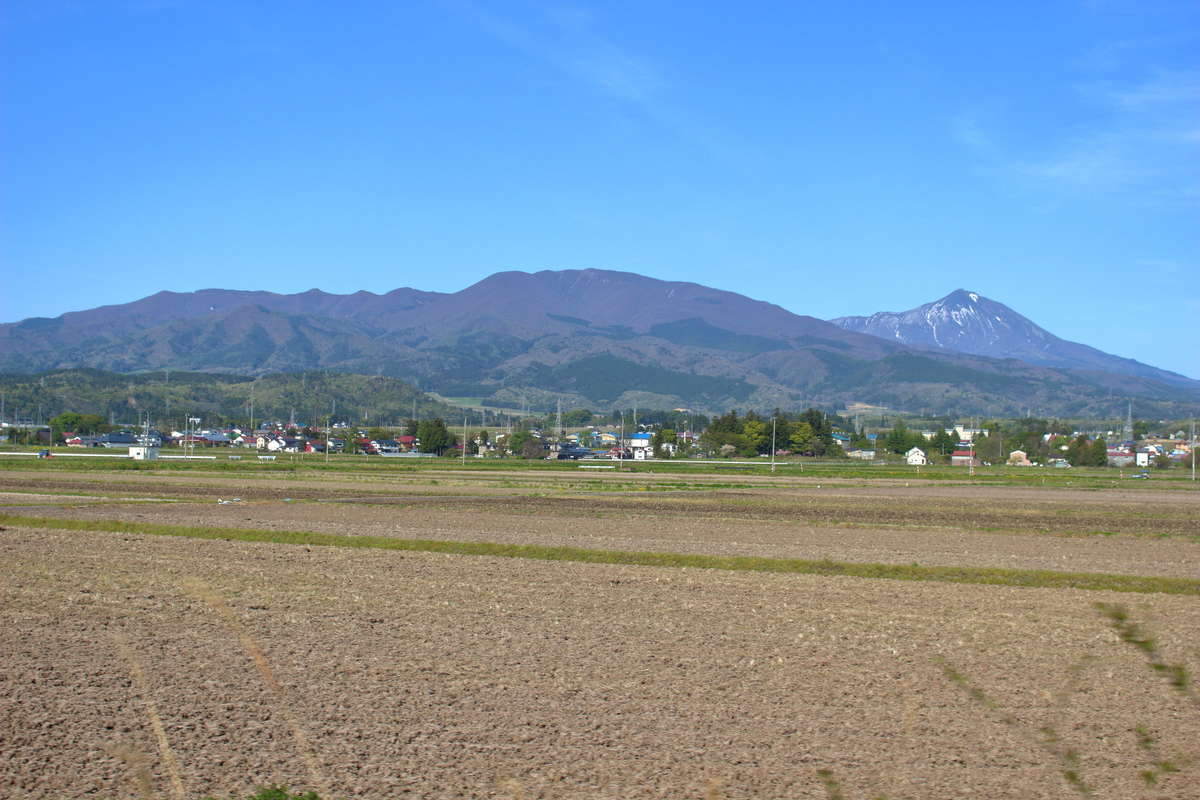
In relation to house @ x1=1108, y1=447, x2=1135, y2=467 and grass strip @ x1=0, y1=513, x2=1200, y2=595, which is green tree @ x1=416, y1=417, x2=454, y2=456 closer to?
house @ x1=1108, y1=447, x2=1135, y2=467

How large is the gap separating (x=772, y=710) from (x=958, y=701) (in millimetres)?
2201

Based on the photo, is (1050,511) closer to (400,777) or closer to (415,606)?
(415,606)

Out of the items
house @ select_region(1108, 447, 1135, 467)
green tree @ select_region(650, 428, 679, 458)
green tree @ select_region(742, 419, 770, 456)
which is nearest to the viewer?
green tree @ select_region(742, 419, 770, 456)

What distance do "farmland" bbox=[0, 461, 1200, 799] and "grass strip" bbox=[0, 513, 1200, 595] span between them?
0.17 m

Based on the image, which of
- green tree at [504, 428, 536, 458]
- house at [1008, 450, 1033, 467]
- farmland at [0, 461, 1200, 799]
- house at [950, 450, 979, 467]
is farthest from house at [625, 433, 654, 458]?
farmland at [0, 461, 1200, 799]

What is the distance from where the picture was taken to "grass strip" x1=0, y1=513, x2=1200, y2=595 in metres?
22.1

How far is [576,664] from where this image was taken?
43.7ft

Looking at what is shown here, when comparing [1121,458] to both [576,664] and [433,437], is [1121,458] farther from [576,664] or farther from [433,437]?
[576,664]

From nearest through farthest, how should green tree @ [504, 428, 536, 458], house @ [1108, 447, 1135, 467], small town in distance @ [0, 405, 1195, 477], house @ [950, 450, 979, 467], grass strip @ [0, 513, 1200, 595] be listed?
grass strip @ [0, 513, 1200, 595] < house @ [950, 450, 979, 467] < small town in distance @ [0, 405, 1195, 477] < green tree @ [504, 428, 536, 458] < house @ [1108, 447, 1135, 467]

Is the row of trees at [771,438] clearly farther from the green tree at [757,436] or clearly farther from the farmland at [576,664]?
the farmland at [576,664]

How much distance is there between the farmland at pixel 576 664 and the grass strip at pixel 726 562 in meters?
0.17

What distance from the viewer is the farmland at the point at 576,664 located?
30.1 feet

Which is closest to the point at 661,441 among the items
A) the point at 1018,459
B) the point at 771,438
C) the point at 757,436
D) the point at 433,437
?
the point at 757,436

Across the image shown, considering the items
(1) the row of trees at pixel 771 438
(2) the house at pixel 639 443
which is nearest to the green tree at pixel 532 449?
(2) the house at pixel 639 443
